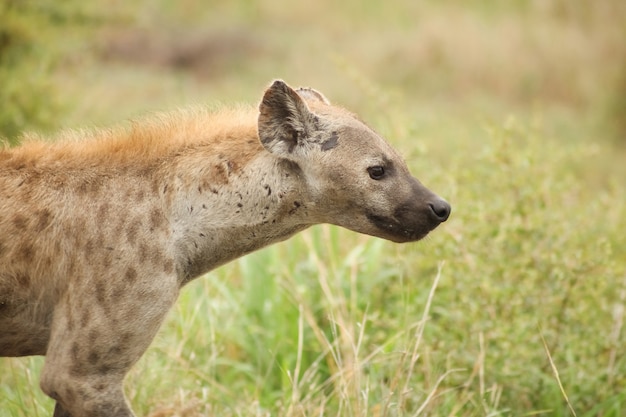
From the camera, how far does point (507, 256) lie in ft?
22.0

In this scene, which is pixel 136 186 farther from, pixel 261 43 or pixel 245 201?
pixel 261 43

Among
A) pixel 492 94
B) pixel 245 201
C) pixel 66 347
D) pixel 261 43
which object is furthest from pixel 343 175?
pixel 261 43

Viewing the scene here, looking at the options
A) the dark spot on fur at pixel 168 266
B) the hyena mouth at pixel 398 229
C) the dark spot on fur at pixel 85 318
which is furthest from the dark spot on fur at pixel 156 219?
the hyena mouth at pixel 398 229

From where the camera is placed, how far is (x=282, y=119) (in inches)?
179

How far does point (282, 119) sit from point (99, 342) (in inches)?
47.9

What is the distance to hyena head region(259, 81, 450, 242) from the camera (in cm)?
455

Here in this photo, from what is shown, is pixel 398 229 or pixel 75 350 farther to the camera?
pixel 398 229

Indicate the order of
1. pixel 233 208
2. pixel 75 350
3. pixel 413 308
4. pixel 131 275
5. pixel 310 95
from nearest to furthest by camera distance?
pixel 75 350 → pixel 131 275 → pixel 233 208 → pixel 310 95 → pixel 413 308

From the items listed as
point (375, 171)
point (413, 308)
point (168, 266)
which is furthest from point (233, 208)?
point (413, 308)

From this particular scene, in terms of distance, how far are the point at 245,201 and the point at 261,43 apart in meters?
14.9

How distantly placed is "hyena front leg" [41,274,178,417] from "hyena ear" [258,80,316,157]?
30.6 inches

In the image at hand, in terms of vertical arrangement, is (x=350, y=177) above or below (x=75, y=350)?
above

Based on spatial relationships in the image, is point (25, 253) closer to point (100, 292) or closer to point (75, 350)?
point (100, 292)

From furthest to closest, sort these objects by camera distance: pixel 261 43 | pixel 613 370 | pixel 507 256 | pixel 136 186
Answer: pixel 261 43, pixel 507 256, pixel 613 370, pixel 136 186
